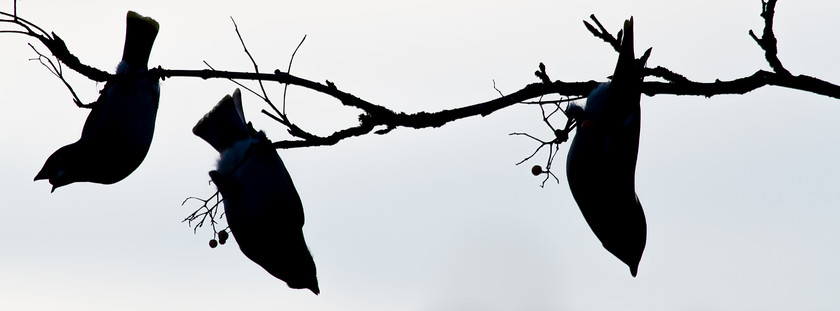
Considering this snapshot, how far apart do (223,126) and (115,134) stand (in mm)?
740

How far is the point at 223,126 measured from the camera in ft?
13.3

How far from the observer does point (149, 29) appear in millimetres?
4129

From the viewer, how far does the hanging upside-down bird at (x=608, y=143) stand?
8.80 feet

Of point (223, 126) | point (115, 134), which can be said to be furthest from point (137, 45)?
point (115, 134)

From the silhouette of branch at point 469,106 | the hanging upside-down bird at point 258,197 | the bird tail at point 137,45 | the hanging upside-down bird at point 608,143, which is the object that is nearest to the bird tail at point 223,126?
the hanging upside-down bird at point 258,197

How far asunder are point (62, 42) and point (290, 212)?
1293 millimetres

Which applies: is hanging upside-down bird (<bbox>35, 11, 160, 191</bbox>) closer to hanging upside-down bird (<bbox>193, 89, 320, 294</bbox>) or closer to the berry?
hanging upside-down bird (<bbox>193, 89, 320, 294</bbox>)

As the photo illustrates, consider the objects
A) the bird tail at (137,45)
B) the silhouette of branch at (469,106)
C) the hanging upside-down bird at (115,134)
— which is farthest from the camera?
the bird tail at (137,45)

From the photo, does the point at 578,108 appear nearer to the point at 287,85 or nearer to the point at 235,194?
the point at 287,85

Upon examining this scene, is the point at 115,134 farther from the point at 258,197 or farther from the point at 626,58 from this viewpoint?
the point at 626,58

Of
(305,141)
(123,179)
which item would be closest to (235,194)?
(123,179)

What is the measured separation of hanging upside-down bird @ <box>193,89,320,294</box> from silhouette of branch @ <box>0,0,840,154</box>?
0.64m

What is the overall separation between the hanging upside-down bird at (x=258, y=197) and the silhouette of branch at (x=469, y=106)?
0.64 metres

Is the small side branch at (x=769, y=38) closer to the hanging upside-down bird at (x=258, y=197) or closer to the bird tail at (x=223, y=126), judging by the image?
the hanging upside-down bird at (x=258, y=197)
